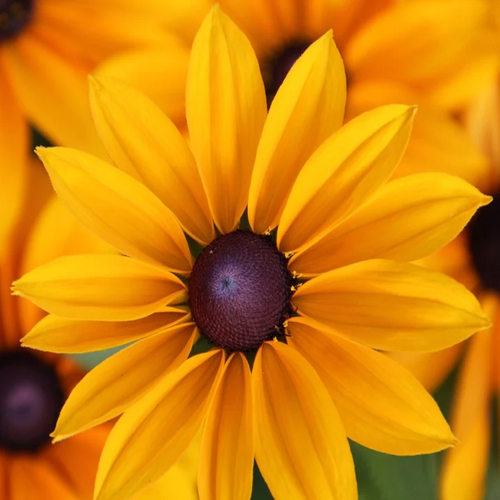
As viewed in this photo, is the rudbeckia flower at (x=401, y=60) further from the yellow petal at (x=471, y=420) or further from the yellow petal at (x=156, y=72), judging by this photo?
the yellow petal at (x=471, y=420)

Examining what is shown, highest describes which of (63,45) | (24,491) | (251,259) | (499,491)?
(63,45)

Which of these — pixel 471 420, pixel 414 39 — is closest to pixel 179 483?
pixel 471 420

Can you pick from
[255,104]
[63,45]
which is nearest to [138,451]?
[255,104]

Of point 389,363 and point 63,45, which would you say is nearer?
point 389,363

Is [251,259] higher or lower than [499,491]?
higher

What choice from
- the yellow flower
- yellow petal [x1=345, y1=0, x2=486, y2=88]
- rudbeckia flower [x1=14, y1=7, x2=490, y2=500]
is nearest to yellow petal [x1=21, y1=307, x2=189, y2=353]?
rudbeckia flower [x1=14, y1=7, x2=490, y2=500]

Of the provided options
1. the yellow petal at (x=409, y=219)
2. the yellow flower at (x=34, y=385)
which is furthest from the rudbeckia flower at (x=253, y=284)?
the yellow flower at (x=34, y=385)

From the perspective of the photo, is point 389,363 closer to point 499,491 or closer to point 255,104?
point 255,104
